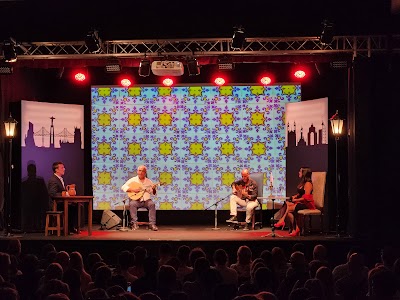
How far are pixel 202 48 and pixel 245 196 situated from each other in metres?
3.50

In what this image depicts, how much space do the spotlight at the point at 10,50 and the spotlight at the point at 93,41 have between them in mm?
1289

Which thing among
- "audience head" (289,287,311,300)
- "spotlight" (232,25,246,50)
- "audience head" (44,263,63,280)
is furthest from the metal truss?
"audience head" (289,287,311,300)

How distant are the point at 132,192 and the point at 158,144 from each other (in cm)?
188

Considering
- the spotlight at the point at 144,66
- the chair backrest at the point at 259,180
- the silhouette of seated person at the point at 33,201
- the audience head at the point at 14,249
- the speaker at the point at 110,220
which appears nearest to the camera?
the audience head at the point at 14,249

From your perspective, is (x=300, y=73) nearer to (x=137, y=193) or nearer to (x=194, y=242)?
(x=137, y=193)

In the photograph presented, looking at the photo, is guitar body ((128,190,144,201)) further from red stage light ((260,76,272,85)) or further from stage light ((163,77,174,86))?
red stage light ((260,76,272,85))

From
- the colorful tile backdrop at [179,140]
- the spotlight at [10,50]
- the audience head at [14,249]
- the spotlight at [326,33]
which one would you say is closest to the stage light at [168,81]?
the colorful tile backdrop at [179,140]

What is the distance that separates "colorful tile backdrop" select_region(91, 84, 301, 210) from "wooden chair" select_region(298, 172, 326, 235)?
6.73 ft

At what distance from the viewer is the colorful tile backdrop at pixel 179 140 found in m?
15.9

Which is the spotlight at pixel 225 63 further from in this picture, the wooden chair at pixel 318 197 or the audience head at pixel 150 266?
the audience head at pixel 150 266

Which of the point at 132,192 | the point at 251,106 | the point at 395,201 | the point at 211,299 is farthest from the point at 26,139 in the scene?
the point at 211,299

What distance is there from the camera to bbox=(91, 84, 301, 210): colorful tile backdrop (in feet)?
52.0

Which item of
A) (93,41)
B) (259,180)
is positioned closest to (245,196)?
→ (259,180)

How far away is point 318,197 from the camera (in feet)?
44.6
